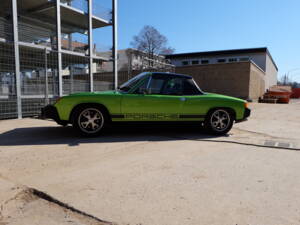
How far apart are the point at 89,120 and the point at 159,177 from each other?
8.15 ft

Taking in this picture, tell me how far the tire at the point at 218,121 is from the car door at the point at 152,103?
0.81m

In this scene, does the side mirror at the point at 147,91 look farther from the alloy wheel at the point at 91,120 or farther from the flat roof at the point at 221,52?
the flat roof at the point at 221,52

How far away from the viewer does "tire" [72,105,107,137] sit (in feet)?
14.7

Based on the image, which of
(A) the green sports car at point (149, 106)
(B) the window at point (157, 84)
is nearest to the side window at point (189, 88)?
(A) the green sports car at point (149, 106)

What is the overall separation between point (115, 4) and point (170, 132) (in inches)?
420

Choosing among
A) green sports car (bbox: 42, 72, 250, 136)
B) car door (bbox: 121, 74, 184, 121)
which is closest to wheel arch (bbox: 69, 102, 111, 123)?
green sports car (bbox: 42, 72, 250, 136)

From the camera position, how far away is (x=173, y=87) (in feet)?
16.5

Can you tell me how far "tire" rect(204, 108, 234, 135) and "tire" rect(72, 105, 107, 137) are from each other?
249 cm

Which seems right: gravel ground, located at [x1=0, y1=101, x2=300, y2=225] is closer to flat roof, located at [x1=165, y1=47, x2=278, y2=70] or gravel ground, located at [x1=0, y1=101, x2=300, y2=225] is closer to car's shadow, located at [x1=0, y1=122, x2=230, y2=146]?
car's shadow, located at [x1=0, y1=122, x2=230, y2=146]

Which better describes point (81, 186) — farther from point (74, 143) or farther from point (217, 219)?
point (74, 143)

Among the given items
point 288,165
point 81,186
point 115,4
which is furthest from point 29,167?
point 115,4

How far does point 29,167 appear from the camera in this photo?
289cm

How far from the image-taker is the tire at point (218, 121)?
512 cm

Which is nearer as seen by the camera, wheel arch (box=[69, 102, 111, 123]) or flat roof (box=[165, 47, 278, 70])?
wheel arch (box=[69, 102, 111, 123])
